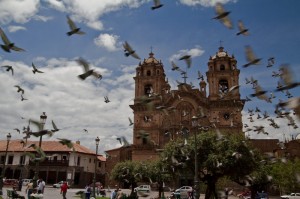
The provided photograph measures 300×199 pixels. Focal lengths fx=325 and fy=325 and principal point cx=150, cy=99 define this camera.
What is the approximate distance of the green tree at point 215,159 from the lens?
86.4 feet

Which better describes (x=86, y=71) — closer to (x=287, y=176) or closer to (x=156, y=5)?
(x=156, y=5)

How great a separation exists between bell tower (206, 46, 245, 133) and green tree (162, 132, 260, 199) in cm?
2706

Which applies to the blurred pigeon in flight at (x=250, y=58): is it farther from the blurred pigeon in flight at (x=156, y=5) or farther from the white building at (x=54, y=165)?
the white building at (x=54, y=165)

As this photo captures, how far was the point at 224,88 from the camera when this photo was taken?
198 feet

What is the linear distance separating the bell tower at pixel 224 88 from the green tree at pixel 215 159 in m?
27.1

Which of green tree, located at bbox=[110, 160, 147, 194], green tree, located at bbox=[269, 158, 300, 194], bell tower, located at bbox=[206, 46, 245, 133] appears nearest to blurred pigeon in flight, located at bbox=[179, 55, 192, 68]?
green tree, located at bbox=[110, 160, 147, 194]

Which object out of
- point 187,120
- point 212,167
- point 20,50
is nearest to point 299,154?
point 187,120

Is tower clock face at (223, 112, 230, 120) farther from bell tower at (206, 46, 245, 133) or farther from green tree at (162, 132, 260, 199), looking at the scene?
green tree at (162, 132, 260, 199)

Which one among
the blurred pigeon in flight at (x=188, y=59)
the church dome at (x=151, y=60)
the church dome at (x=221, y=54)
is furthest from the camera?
the church dome at (x=151, y=60)

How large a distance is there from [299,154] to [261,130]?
5287 cm

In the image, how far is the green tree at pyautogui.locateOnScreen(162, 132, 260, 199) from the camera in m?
26.3

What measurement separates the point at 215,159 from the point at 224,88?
35.5 metres

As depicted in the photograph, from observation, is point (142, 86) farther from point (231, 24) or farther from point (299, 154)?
point (231, 24)

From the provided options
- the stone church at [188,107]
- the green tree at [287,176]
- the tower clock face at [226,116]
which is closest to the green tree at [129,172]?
the stone church at [188,107]
